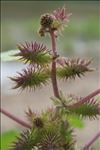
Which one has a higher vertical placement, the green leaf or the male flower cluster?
the male flower cluster

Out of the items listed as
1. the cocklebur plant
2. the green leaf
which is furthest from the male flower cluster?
the green leaf

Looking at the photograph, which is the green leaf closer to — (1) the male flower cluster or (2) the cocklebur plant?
(2) the cocklebur plant

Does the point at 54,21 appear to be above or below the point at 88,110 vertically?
above

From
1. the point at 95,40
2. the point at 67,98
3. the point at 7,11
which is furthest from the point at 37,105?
the point at 7,11

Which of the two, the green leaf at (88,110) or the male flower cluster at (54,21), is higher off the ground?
the male flower cluster at (54,21)

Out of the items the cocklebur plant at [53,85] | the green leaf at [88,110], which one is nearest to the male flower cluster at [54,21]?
the cocklebur plant at [53,85]

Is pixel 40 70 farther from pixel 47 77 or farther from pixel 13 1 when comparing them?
pixel 13 1

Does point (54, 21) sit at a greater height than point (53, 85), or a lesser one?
greater

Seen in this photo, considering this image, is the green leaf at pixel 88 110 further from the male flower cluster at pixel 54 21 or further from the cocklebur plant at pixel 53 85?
the male flower cluster at pixel 54 21
